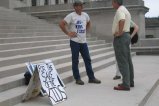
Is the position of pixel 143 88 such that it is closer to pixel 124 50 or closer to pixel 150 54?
pixel 124 50

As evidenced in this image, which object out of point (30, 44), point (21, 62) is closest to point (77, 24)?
point (21, 62)

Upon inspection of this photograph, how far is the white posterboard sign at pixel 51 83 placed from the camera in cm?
697

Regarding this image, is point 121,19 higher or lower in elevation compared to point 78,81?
higher

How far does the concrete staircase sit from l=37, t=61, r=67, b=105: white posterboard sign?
1.50 ft

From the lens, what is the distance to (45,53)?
432 inches

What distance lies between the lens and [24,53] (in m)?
10.4

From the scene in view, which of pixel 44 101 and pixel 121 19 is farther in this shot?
pixel 121 19

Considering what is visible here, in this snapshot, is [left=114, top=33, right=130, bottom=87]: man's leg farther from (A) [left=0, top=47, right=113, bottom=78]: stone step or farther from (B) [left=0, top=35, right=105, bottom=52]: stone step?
(B) [left=0, top=35, right=105, bottom=52]: stone step

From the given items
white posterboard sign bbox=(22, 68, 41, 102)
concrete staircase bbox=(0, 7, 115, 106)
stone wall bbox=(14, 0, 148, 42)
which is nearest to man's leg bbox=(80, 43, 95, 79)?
concrete staircase bbox=(0, 7, 115, 106)

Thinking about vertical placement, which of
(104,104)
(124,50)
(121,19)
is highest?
(121,19)

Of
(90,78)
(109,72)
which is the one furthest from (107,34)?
(90,78)

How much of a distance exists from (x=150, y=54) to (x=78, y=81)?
912 cm

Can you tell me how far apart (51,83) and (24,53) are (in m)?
3.31

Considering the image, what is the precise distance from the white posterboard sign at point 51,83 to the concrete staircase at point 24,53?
1.50ft
